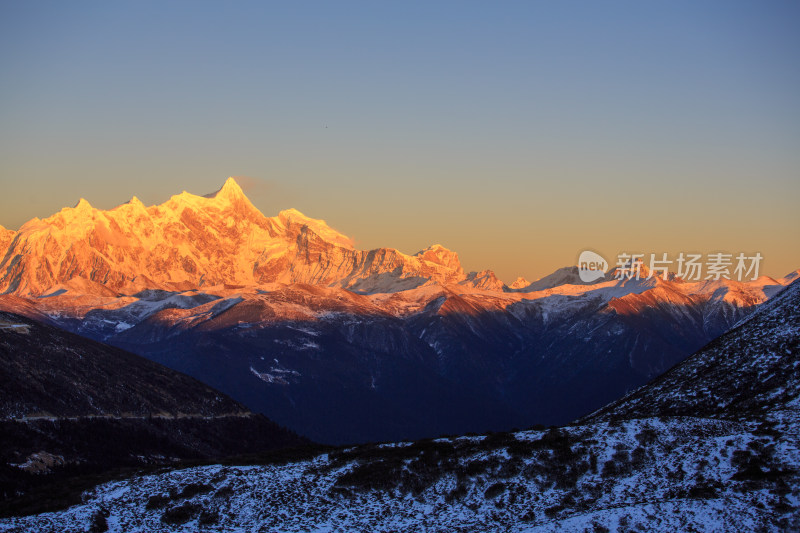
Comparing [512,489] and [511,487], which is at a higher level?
[511,487]

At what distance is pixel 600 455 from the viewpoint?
270 ft

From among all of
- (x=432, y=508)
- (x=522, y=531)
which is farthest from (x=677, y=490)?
(x=432, y=508)

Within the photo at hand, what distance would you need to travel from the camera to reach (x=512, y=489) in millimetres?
79562

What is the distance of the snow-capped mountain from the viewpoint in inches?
2704

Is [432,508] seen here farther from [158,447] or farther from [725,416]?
Answer: [158,447]

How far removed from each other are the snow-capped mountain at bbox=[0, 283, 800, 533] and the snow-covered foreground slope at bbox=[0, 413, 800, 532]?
0.44 ft

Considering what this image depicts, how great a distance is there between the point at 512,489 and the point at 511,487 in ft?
1.08

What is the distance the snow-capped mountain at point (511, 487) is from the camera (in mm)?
68688

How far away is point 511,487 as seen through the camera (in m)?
79.9

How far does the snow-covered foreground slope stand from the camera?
226 ft

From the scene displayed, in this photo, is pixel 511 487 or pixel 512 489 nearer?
pixel 512 489

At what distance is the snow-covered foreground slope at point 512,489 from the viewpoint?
226 ft

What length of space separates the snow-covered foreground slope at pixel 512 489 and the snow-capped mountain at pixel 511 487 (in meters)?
0.14

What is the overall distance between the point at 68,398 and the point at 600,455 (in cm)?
13625
